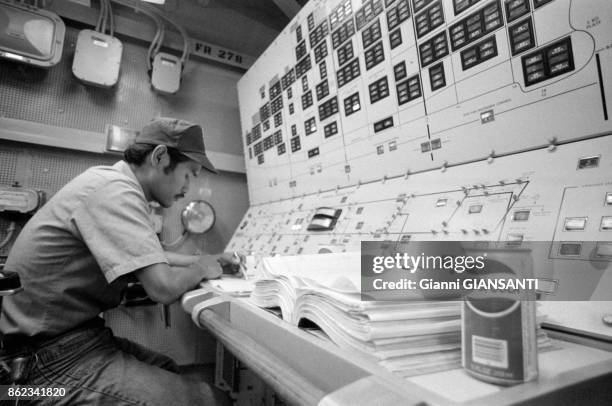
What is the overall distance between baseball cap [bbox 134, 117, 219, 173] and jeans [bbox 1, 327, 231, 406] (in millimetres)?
882

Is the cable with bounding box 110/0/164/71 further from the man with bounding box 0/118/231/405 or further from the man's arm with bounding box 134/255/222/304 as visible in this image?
the man's arm with bounding box 134/255/222/304

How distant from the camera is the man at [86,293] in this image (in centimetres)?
115

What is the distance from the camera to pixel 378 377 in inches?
19.3

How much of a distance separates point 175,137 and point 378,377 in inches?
58.9

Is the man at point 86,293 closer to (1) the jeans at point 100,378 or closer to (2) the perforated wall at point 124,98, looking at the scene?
(1) the jeans at point 100,378

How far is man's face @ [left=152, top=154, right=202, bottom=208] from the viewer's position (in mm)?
1653

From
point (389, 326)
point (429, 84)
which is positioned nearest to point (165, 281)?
point (389, 326)

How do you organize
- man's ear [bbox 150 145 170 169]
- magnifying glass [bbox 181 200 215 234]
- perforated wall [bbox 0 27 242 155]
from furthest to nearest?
1. magnifying glass [bbox 181 200 215 234]
2. perforated wall [bbox 0 27 242 155]
3. man's ear [bbox 150 145 170 169]

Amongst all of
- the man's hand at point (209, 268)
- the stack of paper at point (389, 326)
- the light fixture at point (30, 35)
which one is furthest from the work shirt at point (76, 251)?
the light fixture at point (30, 35)

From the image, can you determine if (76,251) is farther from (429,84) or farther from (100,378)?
(429,84)

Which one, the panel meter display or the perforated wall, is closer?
the panel meter display

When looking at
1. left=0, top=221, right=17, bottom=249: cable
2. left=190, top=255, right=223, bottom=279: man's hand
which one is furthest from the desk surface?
left=0, top=221, right=17, bottom=249: cable

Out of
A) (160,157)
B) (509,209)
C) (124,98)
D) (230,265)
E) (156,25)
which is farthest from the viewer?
(156,25)

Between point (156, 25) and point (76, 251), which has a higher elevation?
point (156, 25)
